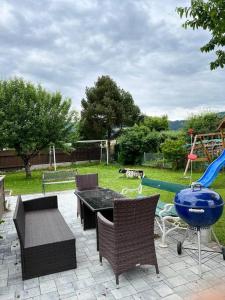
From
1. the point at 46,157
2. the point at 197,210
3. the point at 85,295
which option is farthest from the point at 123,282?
the point at 46,157

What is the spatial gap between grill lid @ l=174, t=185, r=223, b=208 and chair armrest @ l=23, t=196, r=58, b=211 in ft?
9.06

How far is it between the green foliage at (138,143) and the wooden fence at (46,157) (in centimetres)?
511

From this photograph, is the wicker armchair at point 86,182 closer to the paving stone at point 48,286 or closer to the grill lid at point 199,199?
the paving stone at point 48,286

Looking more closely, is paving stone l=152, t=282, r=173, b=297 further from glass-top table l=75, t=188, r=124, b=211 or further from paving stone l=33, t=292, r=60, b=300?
glass-top table l=75, t=188, r=124, b=211

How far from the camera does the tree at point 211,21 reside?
3967mm

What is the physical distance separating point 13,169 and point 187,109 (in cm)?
1557

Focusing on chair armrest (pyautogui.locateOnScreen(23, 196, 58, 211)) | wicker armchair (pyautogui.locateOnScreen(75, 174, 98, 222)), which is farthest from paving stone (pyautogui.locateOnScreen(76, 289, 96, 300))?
wicker armchair (pyautogui.locateOnScreen(75, 174, 98, 222))

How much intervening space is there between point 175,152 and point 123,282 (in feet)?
39.4

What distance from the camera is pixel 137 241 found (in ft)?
10.3

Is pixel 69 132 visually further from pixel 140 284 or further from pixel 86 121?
pixel 140 284

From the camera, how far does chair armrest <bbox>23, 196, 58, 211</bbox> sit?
Answer: 4.99 metres

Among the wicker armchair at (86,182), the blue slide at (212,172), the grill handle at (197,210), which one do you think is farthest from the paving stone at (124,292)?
the blue slide at (212,172)

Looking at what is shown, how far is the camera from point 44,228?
3953 mm

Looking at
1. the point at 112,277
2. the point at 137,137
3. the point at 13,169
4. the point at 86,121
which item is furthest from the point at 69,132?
the point at 112,277
